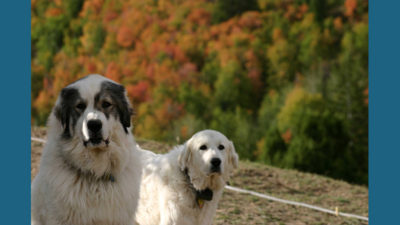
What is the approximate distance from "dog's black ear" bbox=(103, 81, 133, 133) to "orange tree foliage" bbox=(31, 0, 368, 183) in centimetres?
1288

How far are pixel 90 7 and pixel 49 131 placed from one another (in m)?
16.4

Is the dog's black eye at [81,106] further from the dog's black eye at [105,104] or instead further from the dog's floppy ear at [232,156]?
the dog's floppy ear at [232,156]

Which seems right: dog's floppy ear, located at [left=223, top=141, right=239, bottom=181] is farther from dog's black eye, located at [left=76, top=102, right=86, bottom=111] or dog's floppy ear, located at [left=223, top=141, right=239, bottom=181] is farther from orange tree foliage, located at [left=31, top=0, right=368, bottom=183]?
orange tree foliage, located at [left=31, top=0, right=368, bottom=183]

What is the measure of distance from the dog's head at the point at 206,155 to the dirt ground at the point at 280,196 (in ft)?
5.09

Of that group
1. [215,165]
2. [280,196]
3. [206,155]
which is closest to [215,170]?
[215,165]

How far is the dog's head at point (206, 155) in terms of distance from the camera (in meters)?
4.25

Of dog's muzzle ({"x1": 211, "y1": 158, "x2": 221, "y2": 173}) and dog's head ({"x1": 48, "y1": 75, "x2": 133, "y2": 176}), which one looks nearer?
dog's head ({"x1": 48, "y1": 75, "x2": 133, "y2": 176})

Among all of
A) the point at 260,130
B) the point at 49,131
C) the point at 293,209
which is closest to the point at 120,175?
the point at 49,131

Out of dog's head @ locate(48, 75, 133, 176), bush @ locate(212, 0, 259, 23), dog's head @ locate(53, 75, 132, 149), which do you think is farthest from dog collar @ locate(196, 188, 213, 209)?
bush @ locate(212, 0, 259, 23)

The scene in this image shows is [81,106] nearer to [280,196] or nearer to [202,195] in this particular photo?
[202,195]

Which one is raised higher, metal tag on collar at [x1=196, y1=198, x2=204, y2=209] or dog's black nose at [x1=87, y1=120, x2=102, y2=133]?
dog's black nose at [x1=87, y1=120, x2=102, y2=133]

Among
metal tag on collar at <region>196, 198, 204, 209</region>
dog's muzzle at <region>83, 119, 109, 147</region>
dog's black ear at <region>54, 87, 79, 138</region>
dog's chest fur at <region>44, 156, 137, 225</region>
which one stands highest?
dog's black ear at <region>54, 87, 79, 138</region>

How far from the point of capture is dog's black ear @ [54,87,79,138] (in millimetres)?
3127

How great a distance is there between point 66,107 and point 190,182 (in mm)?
1554
